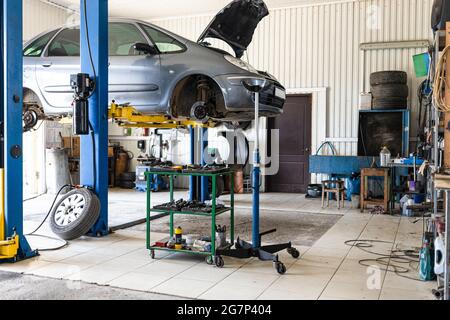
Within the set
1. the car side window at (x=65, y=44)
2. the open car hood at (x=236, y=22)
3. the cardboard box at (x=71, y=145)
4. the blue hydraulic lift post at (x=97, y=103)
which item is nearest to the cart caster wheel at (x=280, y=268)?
the blue hydraulic lift post at (x=97, y=103)

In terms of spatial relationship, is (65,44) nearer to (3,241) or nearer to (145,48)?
(145,48)

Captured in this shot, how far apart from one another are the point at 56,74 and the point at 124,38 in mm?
959

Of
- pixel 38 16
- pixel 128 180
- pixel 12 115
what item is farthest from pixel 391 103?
pixel 38 16

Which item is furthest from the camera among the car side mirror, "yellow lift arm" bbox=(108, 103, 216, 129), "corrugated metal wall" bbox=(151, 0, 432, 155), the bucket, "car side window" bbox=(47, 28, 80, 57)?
the bucket

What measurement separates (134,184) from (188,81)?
190 inches

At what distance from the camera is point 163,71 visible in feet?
16.3

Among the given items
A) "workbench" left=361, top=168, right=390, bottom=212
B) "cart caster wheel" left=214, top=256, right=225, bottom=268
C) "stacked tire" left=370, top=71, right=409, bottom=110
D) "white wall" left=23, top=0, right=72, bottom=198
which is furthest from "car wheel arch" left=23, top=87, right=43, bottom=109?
"stacked tire" left=370, top=71, right=409, bottom=110

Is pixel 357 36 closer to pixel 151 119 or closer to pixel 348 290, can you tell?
pixel 151 119

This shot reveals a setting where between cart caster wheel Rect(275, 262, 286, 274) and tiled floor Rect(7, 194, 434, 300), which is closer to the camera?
tiled floor Rect(7, 194, 434, 300)

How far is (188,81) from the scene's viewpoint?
525 cm

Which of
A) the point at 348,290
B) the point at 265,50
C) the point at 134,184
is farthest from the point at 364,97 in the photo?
the point at 348,290

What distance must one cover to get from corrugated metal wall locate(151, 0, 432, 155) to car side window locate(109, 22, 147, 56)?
4.00m

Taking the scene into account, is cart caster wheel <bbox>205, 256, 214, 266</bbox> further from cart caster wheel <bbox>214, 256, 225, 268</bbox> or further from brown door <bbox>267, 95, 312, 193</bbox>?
brown door <bbox>267, 95, 312, 193</bbox>

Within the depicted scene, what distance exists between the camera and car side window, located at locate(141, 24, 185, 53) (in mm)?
5109
